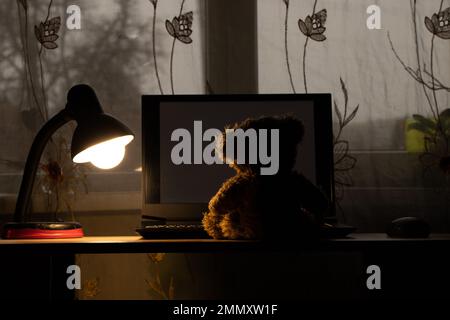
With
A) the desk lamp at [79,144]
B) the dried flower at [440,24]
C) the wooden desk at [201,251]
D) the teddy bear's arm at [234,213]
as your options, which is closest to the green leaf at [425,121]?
the dried flower at [440,24]

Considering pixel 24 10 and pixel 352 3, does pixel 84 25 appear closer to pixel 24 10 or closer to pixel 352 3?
pixel 24 10

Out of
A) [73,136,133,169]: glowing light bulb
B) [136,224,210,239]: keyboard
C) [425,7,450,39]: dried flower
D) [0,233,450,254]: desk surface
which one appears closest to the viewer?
[0,233,450,254]: desk surface

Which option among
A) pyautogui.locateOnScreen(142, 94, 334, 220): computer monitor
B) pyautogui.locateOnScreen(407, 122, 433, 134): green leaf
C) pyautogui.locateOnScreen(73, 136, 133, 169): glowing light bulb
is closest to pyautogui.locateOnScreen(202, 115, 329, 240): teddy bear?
pyautogui.locateOnScreen(142, 94, 334, 220): computer monitor

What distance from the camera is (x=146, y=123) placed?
4.62 feet

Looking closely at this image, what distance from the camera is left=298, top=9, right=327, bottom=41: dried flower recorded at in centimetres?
160

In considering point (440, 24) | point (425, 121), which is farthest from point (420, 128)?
point (440, 24)

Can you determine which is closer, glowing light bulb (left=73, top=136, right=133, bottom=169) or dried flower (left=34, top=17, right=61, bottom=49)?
glowing light bulb (left=73, top=136, right=133, bottom=169)

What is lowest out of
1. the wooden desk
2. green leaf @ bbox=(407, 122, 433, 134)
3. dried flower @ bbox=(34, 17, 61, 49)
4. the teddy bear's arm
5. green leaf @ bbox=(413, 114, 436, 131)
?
the wooden desk

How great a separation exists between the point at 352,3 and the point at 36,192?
104 centimetres

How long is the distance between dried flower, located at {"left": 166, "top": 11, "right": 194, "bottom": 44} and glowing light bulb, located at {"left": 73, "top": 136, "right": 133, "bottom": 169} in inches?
15.8

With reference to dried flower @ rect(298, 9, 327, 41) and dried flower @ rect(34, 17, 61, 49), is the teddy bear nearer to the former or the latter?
dried flower @ rect(298, 9, 327, 41)

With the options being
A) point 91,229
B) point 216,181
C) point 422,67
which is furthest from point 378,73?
point 91,229

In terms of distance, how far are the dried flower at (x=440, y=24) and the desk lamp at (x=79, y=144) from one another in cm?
89

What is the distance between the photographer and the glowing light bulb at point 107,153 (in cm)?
134
